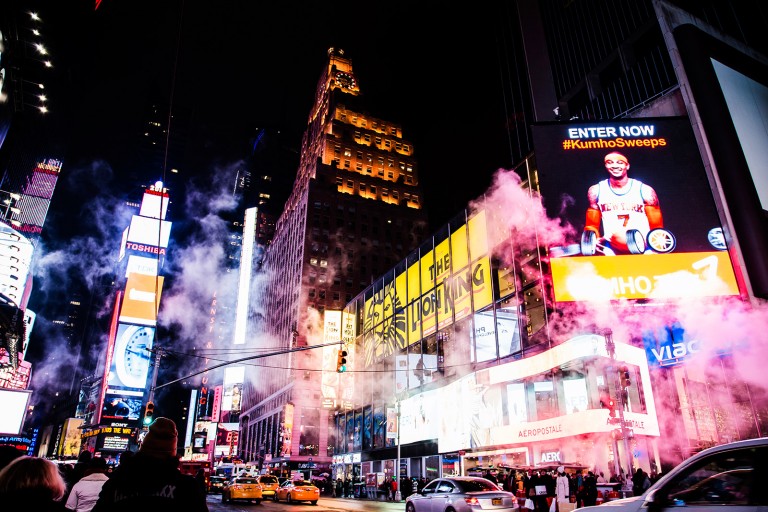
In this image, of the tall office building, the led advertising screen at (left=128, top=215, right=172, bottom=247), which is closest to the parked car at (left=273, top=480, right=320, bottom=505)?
the tall office building

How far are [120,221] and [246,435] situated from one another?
127707 mm

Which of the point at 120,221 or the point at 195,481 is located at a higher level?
the point at 120,221

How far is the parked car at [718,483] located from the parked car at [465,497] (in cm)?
853

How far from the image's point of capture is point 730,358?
1008 inches

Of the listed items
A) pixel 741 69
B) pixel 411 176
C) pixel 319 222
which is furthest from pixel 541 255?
pixel 411 176

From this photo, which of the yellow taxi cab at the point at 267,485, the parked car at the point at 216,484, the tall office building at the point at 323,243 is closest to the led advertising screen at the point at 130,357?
the tall office building at the point at 323,243

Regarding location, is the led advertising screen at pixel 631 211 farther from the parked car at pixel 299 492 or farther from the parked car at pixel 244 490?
the parked car at pixel 244 490

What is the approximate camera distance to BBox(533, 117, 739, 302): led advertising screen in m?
25.2

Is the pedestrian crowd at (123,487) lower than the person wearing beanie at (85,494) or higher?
higher

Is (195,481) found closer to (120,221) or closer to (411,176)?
(411,176)

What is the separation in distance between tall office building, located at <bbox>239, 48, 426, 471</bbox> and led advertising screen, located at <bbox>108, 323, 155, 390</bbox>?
70.4 ft

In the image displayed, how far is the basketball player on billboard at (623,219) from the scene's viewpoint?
1020 inches

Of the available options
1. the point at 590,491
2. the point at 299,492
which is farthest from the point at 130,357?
the point at 590,491

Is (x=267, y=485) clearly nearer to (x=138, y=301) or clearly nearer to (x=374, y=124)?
(x=138, y=301)
